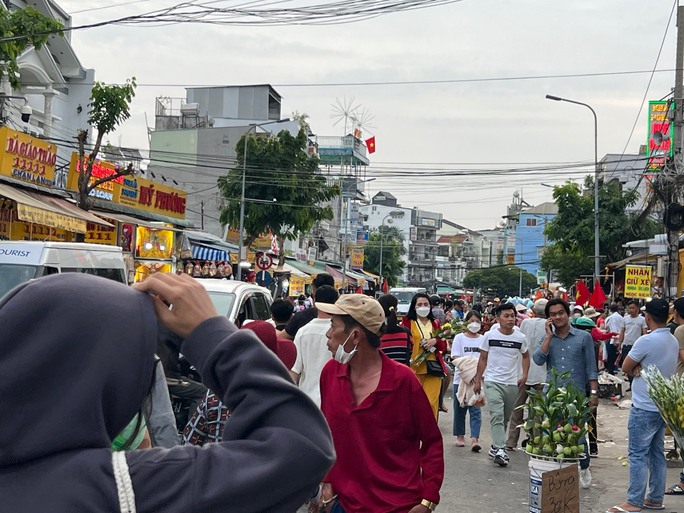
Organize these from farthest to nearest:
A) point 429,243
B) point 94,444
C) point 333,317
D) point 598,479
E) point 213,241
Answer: point 429,243
point 213,241
point 598,479
point 333,317
point 94,444

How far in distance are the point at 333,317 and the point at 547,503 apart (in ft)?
9.94

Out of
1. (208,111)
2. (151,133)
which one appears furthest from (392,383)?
(208,111)

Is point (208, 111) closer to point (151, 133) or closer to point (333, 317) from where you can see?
point (151, 133)

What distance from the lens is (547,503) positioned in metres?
7.01

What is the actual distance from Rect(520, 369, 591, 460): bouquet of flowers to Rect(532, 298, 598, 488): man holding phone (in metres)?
1.71

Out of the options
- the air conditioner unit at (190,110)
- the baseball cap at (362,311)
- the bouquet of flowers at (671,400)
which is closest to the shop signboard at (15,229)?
the bouquet of flowers at (671,400)

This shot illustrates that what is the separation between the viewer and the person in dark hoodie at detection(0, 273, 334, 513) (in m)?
1.51

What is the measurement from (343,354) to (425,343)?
5.62 metres

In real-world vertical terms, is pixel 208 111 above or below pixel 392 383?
above

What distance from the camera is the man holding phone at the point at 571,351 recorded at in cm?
974

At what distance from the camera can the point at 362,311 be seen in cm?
488

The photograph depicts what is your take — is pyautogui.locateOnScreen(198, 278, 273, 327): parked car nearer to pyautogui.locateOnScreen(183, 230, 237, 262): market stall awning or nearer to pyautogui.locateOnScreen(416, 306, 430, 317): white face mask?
pyautogui.locateOnScreen(416, 306, 430, 317): white face mask

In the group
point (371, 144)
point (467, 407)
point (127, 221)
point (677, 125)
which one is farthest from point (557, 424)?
point (371, 144)

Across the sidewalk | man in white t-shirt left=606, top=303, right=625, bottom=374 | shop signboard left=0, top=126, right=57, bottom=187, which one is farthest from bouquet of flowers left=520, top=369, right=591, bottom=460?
man in white t-shirt left=606, top=303, right=625, bottom=374
